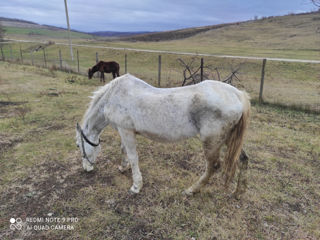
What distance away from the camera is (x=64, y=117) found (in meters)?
Answer: 6.22

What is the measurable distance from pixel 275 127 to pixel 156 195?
4163 millimetres

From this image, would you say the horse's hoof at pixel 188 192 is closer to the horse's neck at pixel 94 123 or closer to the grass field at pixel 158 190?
the grass field at pixel 158 190

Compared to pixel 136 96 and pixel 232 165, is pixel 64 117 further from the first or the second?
pixel 232 165

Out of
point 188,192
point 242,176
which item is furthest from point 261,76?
point 188,192

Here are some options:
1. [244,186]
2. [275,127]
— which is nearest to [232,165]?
[244,186]

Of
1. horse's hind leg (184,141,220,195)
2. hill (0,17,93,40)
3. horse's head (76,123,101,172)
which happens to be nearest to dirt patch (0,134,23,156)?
horse's head (76,123,101,172)

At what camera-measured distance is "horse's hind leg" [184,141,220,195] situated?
2.75m

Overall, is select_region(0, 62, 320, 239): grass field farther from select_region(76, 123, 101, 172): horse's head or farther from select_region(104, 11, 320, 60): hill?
select_region(104, 11, 320, 60): hill

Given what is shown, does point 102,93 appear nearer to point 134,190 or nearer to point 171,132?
point 171,132

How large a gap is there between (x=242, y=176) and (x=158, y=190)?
1.31 metres

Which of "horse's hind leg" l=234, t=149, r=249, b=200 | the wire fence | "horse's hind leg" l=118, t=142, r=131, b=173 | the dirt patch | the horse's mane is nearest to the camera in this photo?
"horse's hind leg" l=234, t=149, r=249, b=200

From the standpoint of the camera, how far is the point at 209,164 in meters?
2.91

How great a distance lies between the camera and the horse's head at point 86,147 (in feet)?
10.8

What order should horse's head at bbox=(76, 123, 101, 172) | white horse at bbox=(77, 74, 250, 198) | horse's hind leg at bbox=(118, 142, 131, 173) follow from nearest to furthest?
1. white horse at bbox=(77, 74, 250, 198)
2. horse's head at bbox=(76, 123, 101, 172)
3. horse's hind leg at bbox=(118, 142, 131, 173)
